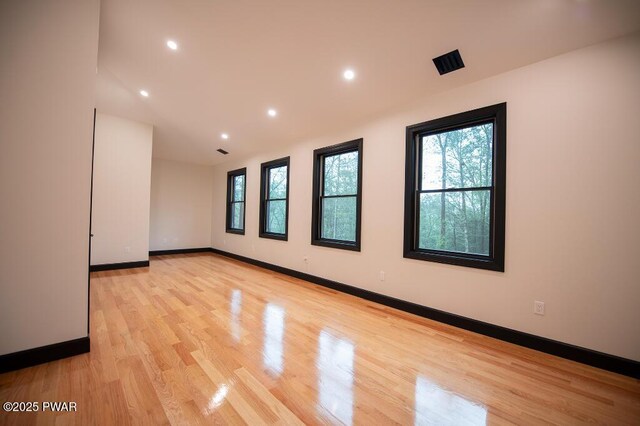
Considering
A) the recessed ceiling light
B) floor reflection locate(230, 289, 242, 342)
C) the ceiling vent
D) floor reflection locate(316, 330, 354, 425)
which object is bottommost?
floor reflection locate(230, 289, 242, 342)

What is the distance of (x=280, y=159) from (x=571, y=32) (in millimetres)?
4374

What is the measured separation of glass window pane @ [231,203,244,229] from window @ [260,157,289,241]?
121 centimetres

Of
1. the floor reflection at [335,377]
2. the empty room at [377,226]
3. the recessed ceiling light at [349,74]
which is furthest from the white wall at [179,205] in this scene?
the floor reflection at [335,377]

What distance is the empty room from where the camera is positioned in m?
1.69

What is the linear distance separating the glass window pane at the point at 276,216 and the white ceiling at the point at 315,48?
5.38ft

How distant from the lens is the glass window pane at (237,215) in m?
6.83

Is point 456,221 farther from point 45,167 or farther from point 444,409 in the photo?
point 45,167

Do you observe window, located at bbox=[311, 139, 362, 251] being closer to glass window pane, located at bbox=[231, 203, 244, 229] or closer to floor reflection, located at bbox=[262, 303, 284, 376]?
floor reflection, located at bbox=[262, 303, 284, 376]

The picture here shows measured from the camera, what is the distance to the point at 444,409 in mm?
1531

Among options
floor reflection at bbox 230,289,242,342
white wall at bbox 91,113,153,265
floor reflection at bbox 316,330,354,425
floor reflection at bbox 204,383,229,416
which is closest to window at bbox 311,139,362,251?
floor reflection at bbox 230,289,242,342

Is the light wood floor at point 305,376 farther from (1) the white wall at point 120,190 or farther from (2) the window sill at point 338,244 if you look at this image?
(1) the white wall at point 120,190

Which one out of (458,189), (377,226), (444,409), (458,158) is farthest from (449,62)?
(444,409)

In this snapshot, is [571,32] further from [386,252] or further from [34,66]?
[34,66]

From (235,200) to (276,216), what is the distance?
6.86ft
